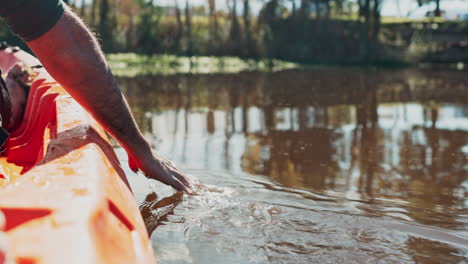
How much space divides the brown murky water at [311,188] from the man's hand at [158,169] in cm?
10

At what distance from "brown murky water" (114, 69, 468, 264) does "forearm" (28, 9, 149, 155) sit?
0.52 m

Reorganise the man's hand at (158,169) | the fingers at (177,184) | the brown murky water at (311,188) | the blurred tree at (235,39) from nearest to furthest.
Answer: the brown murky water at (311,188), the man's hand at (158,169), the fingers at (177,184), the blurred tree at (235,39)

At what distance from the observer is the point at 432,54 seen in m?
30.6

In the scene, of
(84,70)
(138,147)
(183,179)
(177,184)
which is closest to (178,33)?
(183,179)

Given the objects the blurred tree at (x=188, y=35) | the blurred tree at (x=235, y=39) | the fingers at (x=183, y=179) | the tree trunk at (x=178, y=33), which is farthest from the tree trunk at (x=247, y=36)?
the fingers at (x=183, y=179)

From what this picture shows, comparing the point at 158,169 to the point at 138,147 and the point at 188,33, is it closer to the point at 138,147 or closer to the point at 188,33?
the point at 138,147

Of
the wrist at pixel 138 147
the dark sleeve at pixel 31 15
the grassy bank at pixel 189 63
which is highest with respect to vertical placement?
the dark sleeve at pixel 31 15

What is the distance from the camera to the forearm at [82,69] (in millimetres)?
2082

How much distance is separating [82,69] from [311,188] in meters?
1.60

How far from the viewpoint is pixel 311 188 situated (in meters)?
3.23

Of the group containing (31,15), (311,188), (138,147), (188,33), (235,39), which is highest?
(188,33)

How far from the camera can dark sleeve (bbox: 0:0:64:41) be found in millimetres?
1925

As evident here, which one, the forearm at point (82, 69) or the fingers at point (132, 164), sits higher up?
the forearm at point (82, 69)

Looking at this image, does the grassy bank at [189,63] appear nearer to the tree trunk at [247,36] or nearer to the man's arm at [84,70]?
the tree trunk at [247,36]
